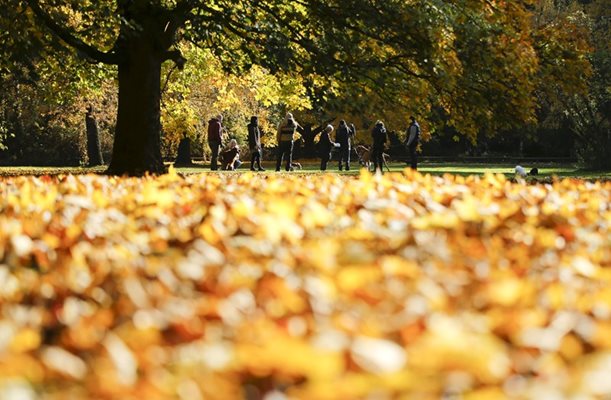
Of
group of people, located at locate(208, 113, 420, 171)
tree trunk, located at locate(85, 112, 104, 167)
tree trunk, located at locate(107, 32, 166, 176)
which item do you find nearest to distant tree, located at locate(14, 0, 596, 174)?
tree trunk, located at locate(107, 32, 166, 176)

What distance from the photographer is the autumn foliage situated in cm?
203

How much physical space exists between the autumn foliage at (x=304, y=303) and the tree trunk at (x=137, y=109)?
13.0m

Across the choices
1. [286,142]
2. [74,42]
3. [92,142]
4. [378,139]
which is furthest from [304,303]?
[92,142]

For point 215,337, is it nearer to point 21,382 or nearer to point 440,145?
point 21,382

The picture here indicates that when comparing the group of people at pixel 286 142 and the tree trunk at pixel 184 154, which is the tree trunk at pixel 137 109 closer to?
the group of people at pixel 286 142

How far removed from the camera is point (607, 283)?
10.4 ft

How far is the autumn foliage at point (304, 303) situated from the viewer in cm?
203

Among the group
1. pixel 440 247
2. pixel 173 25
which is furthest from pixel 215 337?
pixel 173 25

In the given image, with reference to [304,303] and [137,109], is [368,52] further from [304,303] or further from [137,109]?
[304,303]

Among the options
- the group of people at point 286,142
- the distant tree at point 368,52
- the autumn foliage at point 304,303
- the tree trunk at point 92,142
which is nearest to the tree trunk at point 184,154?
the tree trunk at point 92,142

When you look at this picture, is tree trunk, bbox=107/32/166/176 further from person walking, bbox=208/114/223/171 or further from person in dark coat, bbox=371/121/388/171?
person walking, bbox=208/114/223/171

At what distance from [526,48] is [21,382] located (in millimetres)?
15952

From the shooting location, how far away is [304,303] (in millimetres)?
2570

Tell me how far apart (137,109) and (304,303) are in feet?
51.3
